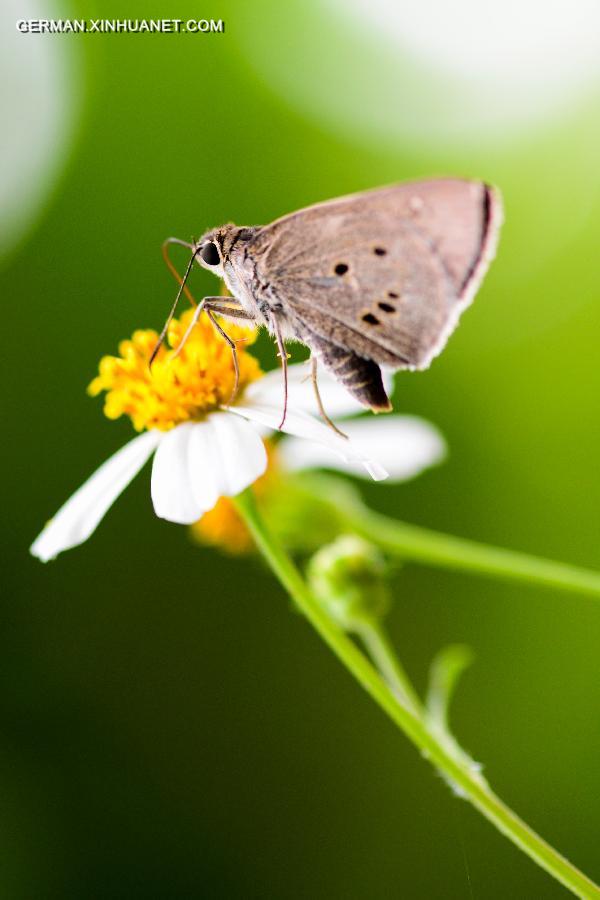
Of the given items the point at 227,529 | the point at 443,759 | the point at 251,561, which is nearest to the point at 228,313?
the point at 227,529

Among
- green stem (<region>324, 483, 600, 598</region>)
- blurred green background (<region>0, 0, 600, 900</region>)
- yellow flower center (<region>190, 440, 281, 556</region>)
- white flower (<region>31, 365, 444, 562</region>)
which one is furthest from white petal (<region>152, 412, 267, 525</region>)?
blurred green background (<region>0, 0, 600, 900</region>)

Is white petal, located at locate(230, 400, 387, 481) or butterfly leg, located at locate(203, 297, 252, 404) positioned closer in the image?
white petal, located at locate(230, 400, 387, 481)

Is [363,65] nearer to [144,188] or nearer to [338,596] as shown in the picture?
[144,188]

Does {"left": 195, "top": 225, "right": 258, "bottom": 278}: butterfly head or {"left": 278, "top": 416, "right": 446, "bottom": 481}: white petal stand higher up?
{"left": 195, "top": 225, "right": 258, "bottom": 278}: butterfly head

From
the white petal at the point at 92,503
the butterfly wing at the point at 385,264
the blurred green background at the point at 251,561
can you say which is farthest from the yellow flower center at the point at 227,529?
the blurred green background at the point at 251,561

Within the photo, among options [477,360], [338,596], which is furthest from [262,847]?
[338,596]

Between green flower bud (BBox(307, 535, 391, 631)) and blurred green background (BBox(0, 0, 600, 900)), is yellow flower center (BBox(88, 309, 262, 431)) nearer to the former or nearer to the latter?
green flower bud (BBox(307, 535, 391, 631))

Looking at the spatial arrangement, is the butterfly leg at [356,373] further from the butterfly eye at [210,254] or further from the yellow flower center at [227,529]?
the yellow flower center at [227,529]

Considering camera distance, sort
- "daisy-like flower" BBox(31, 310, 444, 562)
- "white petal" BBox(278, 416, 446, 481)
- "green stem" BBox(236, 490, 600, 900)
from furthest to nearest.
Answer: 1. "white petal" BBox(278, 416, 446, 481)
2. "daisy-like flower" BBox(31, 310, 444, 562)
3. "green stem" BBox(236, 490, 600, 900)
